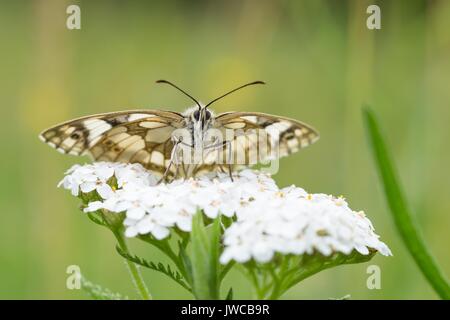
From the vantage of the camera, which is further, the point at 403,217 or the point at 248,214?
the point at 248,214

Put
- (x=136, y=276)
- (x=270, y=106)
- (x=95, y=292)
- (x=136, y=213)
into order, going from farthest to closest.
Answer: (x=270, y=106)
(x=136, y=276)
(x=136, y=213)
(x=95, y=292)

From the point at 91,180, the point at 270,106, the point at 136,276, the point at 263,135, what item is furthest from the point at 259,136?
the point at 270,106

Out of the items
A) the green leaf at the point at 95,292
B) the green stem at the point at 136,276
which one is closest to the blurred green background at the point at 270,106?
the green stem at the point at 136,276

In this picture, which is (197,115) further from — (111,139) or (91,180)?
(91,180)

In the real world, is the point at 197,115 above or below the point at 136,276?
above

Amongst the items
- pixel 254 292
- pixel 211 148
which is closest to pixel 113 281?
pixel 211 148

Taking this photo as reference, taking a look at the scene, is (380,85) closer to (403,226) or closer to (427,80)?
(427,80)

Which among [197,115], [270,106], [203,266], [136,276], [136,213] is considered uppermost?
[197,115]
